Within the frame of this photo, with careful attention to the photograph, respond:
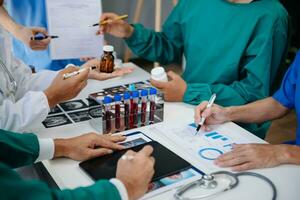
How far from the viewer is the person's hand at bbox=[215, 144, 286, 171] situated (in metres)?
1.06

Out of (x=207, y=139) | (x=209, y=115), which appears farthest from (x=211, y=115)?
(x=207, y=139)

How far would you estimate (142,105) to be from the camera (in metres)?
1.26

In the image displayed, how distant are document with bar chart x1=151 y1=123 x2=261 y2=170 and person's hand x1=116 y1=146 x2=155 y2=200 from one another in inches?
9.0

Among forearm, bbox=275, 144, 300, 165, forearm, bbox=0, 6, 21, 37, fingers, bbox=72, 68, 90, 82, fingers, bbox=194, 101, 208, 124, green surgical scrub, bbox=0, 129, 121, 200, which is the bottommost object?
forearm, bbox=275, 144, 300, 165

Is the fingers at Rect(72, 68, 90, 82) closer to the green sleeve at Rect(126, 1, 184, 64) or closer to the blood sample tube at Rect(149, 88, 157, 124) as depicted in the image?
the blood sample tube at Rect(149, 88, 157, 124)

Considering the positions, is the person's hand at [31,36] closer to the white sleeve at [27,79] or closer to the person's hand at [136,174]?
the white sleeve at [27,79]

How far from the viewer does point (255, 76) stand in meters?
1.53

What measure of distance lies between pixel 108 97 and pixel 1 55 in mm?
472

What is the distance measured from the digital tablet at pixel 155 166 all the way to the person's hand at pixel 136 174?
0.23 ft

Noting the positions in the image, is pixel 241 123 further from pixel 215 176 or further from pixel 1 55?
pixel 1 55

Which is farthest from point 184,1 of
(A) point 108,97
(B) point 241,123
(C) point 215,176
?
(C) point 215,176

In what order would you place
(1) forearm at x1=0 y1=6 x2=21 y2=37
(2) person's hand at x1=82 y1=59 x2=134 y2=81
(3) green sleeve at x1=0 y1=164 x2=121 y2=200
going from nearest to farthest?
(3) green sleeve at x1=0 y1=164 x2=121 y2=200 → (2) person's hand at x1=82 y1=59 x2=134 y2=81 → (1) forearm at x1=0 y1=6 x2=21 y2=37

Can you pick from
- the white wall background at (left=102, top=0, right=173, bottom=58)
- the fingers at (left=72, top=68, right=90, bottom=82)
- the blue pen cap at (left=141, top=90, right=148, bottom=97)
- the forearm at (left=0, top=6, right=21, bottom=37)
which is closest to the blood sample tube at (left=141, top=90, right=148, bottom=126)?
the blue pen cap at (left=141, top=90, right=148, bottom=97)

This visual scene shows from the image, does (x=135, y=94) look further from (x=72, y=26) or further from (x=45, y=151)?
(x=72, y=26)
